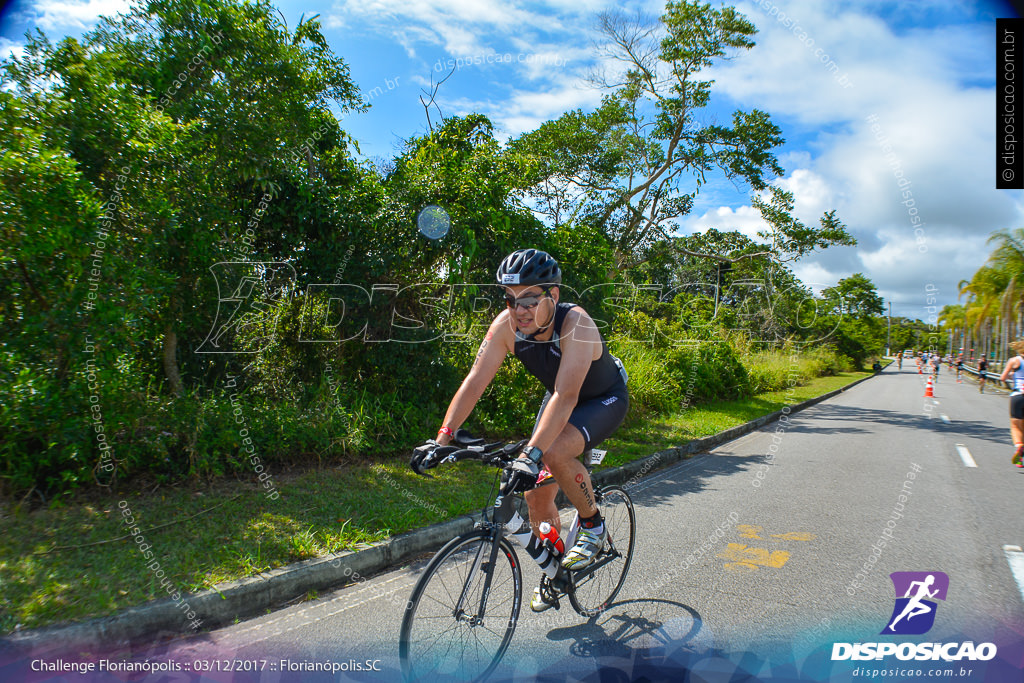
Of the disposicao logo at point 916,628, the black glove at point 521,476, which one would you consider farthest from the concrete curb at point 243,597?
the disposicao logo at point 916,628

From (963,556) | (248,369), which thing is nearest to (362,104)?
(248,369)

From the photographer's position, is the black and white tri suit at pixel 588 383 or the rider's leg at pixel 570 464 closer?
the rider's leg at pixel 570 464

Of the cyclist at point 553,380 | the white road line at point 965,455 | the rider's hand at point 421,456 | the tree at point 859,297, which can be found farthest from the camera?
the tree at point 859,297

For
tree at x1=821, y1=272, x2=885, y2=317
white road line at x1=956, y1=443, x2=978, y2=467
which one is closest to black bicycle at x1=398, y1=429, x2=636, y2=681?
white road line at x1=956, y1=443, x2=978, y2=467

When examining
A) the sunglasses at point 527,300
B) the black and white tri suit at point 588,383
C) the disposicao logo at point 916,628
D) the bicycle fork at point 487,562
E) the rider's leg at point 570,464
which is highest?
the sunglasses at point 527,300

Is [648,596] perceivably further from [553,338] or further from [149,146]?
[149,146]

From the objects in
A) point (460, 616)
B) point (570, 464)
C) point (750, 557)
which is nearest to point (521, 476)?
point (570, 464)

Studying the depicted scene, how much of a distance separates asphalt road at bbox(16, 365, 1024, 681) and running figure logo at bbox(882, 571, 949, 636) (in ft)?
0.18

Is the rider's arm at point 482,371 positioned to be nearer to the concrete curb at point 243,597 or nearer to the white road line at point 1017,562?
the concrete curb at point 243,597

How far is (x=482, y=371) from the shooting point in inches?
136

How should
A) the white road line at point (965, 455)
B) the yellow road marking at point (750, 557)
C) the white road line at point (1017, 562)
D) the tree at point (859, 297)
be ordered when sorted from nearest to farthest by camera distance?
the white road line at point (1017, 562), the yellow road marking at point (750, 557), the white road line at point (965, 455), the tree at point (859, 297)

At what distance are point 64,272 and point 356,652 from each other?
350 centimetres

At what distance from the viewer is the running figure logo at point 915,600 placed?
3.54 meters

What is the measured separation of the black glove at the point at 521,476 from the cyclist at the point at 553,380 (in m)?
0.16
